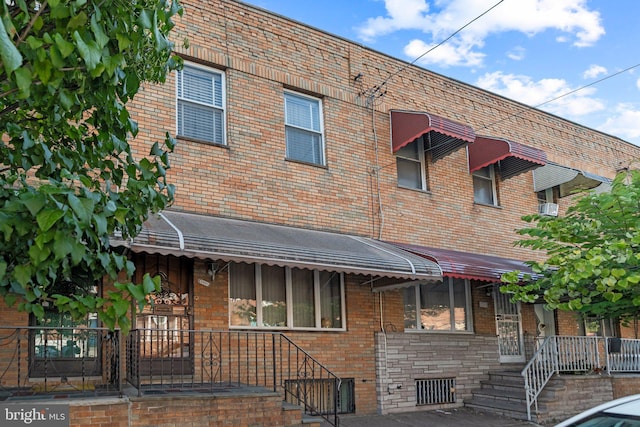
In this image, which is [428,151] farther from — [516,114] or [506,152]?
[516,114]

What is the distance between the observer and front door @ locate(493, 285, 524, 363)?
46.1 feet

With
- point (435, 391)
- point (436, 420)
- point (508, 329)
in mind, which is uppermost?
point (508, 329)

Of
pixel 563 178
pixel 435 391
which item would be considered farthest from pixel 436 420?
pixel 563 178

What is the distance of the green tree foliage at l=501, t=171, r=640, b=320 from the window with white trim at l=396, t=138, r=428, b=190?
335cm

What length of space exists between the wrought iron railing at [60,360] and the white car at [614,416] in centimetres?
550

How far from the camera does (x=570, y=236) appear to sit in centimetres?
988

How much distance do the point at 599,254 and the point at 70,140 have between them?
677cm

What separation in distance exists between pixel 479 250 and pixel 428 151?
2.50 meters

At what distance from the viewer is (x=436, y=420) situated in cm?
1113

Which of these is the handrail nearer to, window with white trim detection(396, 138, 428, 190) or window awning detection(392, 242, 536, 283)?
window awning detection(392, 242, 536, 283)

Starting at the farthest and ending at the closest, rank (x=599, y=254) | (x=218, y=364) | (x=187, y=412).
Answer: (x=218, y=364) < (x=599, y=254) < (x=187, y=412)

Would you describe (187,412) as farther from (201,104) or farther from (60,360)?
(201,104)

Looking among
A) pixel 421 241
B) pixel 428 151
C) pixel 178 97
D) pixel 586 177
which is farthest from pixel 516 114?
pixel 178 97

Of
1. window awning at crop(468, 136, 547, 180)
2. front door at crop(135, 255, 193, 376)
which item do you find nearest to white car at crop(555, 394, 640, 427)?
front door at crop(135, 255, 193, 376)
